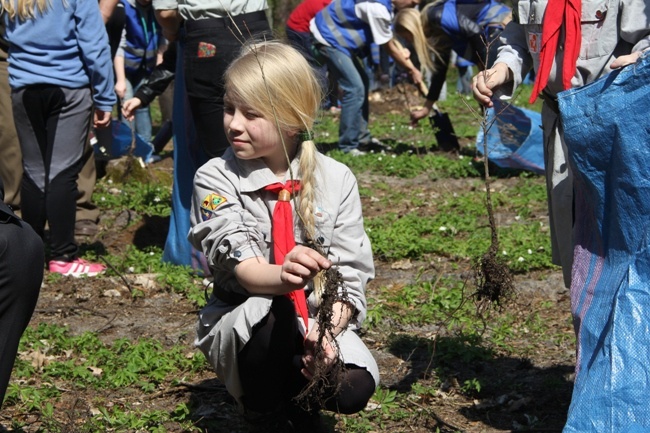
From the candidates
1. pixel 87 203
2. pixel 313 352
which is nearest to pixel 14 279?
pixel 313 352

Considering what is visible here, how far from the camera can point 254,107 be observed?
318cm

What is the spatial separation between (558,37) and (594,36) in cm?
12

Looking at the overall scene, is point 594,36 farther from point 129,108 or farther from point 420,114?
point 420,114

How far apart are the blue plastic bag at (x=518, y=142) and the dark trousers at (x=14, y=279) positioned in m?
6.06

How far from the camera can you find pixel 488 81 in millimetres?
3395

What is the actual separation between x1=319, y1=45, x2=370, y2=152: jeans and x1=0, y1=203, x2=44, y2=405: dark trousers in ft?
24.0

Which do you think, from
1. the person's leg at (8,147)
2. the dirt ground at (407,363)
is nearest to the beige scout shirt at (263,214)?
the dirt ground at (407,363)

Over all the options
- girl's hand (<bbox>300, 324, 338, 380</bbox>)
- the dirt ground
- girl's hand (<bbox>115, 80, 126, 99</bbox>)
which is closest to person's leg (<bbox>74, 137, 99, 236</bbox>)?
girl's hand (<bbox>115, 80, 126, 99</bbox>)

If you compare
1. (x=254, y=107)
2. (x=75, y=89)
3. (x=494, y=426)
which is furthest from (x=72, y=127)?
(x=494, y=426)

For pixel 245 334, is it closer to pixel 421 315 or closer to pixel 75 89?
pixel 421 315

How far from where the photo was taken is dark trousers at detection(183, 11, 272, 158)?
5098 millimetres

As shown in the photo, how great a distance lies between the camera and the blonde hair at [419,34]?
9633mm

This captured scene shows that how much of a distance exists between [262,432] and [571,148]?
4.82 ft

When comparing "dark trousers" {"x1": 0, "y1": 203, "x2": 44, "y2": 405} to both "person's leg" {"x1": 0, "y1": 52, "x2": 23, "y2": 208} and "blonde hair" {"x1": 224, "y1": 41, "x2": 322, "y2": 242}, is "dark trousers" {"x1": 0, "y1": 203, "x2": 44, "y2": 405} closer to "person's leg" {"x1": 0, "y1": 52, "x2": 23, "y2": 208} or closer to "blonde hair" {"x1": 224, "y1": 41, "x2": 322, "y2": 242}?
"blonde hair" {"x1": 224, "y1": 41, "x2": 322, "y2": 242}
